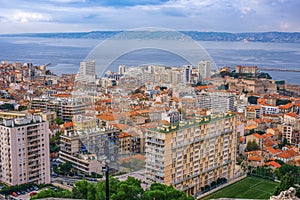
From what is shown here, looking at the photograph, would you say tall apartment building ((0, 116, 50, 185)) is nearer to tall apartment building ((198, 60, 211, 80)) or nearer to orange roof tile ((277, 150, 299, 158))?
tall apartment building ((198, 60, 211, 80))

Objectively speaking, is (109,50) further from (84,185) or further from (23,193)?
(23,193)

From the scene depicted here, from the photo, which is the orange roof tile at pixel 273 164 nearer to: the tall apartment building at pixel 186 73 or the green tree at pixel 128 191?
the tall apartment building at pixel 186 73

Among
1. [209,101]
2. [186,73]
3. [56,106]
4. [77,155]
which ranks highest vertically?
[186,73]

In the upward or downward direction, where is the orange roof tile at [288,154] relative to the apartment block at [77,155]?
downward

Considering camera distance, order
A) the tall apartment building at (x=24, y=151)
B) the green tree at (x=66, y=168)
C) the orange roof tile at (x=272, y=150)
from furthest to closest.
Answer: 1. the orange roof tile at (x=272, y=150)
2. the green tree at (x=66, y=168)
3. the tall apartment building at (x=24, y=151)

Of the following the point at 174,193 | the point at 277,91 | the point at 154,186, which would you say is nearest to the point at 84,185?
the point at 154,186

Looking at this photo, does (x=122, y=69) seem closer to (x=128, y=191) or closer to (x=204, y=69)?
(x=204, y=69)

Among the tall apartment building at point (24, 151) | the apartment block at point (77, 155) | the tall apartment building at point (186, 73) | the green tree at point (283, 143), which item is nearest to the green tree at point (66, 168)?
the apartment block at point (77, 155)

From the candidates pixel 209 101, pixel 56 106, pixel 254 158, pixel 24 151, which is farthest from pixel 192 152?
pixel 56 106
